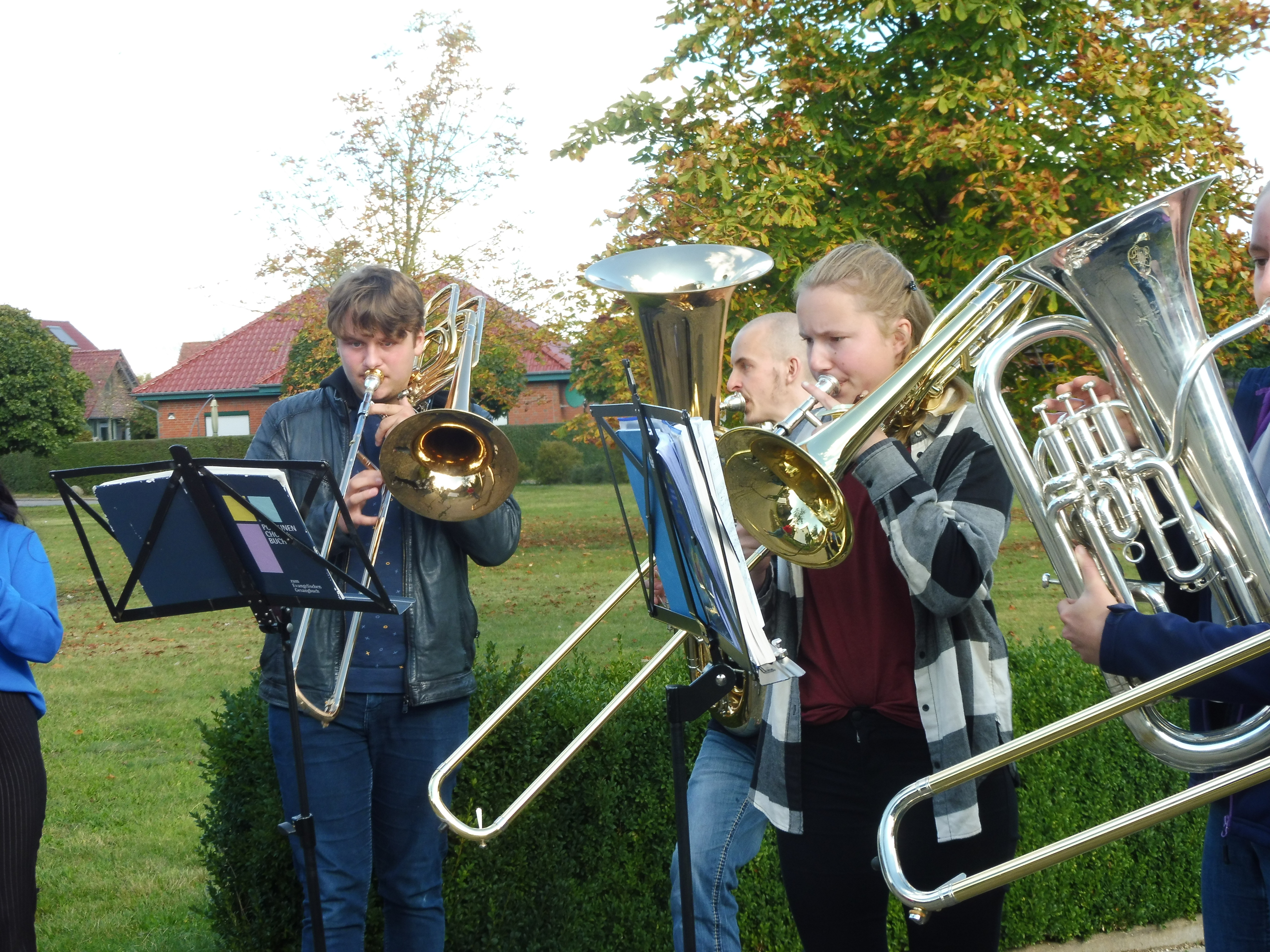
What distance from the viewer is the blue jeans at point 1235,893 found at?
1.89m

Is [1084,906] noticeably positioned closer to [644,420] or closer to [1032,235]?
[644,420]

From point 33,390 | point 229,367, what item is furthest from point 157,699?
point 229,367

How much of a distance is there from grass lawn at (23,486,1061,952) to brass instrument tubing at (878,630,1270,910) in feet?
8.81

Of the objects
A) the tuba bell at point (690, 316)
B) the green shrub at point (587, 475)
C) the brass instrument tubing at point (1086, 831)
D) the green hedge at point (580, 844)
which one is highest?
the green shrub at point (587, 475)

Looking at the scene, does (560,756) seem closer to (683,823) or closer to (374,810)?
(374,810)

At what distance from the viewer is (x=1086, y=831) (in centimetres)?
175

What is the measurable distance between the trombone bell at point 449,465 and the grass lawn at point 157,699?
1.77 meters

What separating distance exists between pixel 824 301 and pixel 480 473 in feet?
3.51

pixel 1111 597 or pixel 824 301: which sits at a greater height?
pixel 824 301

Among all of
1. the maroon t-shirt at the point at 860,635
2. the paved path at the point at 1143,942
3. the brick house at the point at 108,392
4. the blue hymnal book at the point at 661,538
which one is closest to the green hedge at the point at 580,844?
the paved path at the point at 1143,942

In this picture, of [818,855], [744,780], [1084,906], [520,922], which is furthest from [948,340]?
[1084,906]

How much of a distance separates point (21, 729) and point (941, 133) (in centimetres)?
555

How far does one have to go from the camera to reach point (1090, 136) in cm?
671

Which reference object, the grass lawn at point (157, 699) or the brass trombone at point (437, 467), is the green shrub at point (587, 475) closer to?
the grass lawn at point (157, 699)
